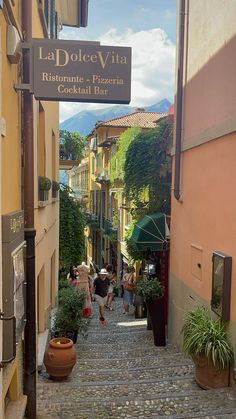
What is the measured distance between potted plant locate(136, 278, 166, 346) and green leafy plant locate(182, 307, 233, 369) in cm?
287

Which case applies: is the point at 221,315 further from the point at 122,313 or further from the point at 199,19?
the point at 122,313

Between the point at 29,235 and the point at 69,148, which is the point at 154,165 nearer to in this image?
the point at 69,148

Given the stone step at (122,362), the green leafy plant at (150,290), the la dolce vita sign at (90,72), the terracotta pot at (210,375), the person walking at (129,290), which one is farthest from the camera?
the person walking at (129,290)

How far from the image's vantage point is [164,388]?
20.4ft

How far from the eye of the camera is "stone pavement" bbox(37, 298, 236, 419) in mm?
5340

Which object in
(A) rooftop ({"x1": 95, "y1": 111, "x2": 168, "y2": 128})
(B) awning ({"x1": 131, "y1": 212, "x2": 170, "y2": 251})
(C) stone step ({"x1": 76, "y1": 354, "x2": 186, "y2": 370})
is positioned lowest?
(C) stone step ({"x1": 76, "y1": 354, "x2": 186, "y2": 370})

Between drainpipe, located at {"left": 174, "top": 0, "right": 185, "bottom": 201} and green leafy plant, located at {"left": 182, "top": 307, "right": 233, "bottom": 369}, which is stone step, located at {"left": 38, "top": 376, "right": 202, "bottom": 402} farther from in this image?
drainpipe, located at {"left": 174, "top": 0, "right": 185, "bottom": 201}

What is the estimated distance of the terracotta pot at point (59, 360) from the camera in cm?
652

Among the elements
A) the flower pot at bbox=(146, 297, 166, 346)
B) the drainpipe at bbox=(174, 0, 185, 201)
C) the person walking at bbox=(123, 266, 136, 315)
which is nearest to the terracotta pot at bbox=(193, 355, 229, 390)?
the flower pot at bbox=(146, 297, 166, 346)

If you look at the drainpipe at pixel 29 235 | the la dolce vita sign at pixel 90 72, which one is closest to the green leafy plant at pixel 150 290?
the drainpipe at pixel 29 235

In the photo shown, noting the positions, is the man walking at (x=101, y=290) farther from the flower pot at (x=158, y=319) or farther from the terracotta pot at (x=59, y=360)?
the terracotta pot at (x=59, y=360)

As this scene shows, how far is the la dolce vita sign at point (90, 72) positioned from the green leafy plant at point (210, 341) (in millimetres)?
3702

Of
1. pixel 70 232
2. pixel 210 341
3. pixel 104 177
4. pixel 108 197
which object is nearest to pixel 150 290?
pixel 210 341

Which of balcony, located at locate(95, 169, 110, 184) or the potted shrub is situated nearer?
the potted shrub
